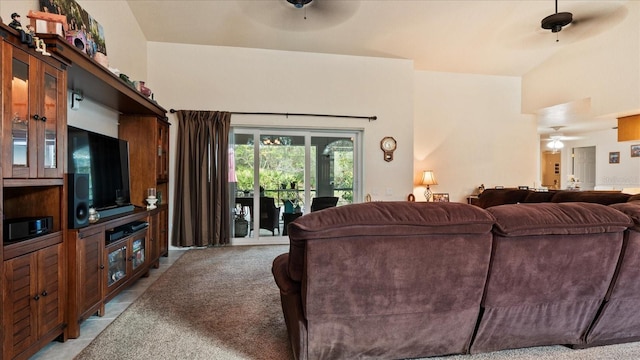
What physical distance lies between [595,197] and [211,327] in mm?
3416

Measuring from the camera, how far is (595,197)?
9.26ft

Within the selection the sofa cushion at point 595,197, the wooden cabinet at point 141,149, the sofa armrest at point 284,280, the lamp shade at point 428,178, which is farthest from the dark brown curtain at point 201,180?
the sofa cushion at point 595,197

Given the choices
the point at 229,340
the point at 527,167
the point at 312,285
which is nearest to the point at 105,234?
the point at 229,340

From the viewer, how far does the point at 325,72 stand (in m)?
5.00

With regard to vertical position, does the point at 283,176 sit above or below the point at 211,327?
above

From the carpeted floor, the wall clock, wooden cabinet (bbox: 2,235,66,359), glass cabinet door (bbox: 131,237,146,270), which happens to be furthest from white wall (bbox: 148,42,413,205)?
wooden cabinet (bbox: 2,235,66,359)

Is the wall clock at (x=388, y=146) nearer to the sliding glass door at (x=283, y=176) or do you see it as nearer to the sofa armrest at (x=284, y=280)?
the sliding glass door at (x=283, y=176)

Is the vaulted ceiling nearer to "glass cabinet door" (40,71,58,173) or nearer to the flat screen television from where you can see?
the flat screen television

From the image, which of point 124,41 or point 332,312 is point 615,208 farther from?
point 124,41

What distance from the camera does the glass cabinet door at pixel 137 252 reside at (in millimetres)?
2922

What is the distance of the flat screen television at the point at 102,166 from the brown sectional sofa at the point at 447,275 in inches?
76.2

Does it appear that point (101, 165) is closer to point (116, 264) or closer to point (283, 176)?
point (116, 264)

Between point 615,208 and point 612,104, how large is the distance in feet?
14.6

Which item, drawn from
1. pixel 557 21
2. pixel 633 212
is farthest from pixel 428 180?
pixel 633 212
